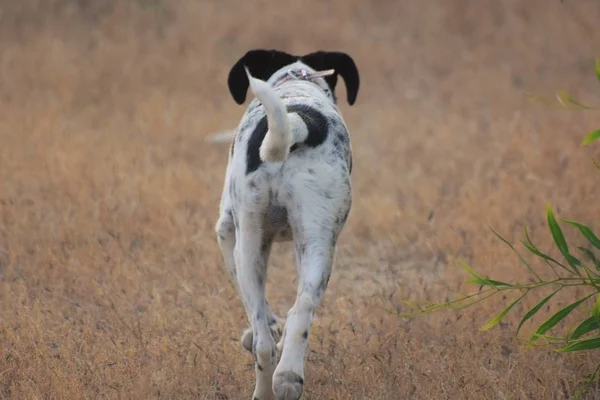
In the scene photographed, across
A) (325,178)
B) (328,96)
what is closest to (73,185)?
(328,96)

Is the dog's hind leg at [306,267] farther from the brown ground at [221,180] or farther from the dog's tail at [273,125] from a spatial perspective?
the brown ground at [221,180]

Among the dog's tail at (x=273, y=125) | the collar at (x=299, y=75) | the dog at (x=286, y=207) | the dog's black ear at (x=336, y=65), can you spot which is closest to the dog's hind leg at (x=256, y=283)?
the dog at (x=286, y=207)

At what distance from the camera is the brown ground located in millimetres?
5184

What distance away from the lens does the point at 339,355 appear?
5.41m

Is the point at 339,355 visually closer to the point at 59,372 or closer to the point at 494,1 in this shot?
the point at 59,372

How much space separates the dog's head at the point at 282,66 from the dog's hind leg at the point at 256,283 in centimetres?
117

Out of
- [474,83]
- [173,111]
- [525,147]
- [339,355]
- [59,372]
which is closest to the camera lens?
[59,372]

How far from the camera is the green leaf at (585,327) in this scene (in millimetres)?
4331

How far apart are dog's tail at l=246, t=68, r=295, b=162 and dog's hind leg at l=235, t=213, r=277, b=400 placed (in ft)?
1.06

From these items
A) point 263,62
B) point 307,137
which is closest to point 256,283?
point 307,137

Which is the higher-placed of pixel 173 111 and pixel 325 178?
pixel 325 178

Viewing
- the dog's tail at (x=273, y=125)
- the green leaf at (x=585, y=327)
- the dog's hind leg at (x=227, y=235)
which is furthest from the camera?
the dog's hind leg at (x=227, y=235)

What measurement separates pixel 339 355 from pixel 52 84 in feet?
22.8

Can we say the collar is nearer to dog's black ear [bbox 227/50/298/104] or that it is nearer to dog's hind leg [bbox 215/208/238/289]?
dog's black ear [bbox 227/50/298/104]
